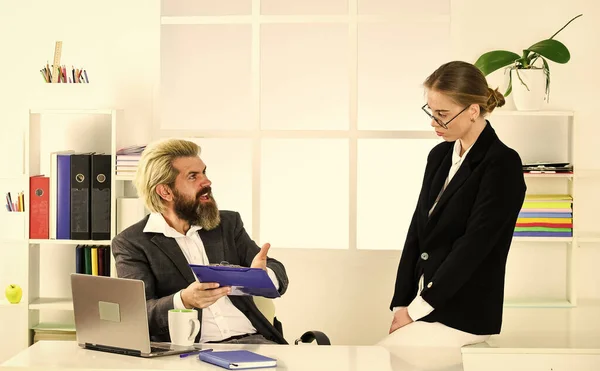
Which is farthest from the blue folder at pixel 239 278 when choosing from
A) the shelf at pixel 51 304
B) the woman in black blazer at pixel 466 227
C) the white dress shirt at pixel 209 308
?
the shelf at pixel 51 304

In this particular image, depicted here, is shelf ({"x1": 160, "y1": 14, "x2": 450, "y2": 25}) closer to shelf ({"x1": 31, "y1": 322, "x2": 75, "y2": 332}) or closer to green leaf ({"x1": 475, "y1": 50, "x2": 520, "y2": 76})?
green leaf ({"x1": 475, "y1": 50, "x2": 520, "y2": 76})

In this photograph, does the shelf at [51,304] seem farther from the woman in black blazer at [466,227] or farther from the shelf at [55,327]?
the woman in black blazer at [466,227]

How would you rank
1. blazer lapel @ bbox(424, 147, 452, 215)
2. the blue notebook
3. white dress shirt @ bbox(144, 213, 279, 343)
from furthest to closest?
1. blazer lapel @ bbox(424, 147, 452, 215)
2. white dress shirt @ bbox(144, 213, 279, 343)
3. the blue notebook

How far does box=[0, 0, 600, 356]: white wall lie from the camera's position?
5.10 meters

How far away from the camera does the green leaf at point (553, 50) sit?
4.68 m

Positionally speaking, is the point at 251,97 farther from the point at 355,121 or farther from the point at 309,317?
the point at 309,317

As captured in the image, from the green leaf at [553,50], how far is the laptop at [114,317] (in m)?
2.64

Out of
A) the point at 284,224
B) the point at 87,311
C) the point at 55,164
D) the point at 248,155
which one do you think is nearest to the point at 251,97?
the point at 248,155

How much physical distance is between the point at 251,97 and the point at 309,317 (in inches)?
52.7

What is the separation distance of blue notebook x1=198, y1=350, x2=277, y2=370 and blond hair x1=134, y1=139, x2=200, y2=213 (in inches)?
39.4

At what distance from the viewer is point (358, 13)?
17.3 ft

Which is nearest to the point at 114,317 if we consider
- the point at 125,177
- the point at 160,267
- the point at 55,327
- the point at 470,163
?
the point at 160,267

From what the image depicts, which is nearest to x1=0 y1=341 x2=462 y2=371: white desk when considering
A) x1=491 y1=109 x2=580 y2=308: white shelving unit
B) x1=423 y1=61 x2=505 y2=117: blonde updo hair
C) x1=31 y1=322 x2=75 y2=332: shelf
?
x1=423 y1=61 x2=505 y2=117: blonde updo hair

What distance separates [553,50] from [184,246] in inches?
88.9
